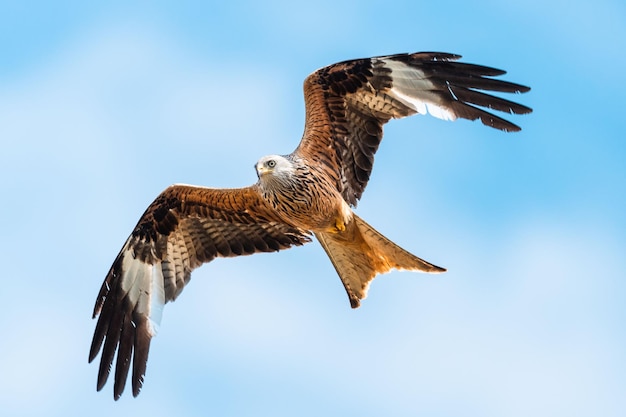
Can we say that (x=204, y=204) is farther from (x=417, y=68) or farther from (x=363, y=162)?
(x=417, y=68)

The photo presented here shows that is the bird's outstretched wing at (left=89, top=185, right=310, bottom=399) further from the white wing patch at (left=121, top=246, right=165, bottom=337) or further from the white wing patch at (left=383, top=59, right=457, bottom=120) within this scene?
the white wing patch at (left=383, top=59, right=457, bottom=120)

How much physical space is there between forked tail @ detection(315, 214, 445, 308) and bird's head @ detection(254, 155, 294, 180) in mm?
1013

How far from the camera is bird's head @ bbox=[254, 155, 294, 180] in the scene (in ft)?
39.9

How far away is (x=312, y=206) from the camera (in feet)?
40.3

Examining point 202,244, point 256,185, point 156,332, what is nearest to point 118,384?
point 156,332

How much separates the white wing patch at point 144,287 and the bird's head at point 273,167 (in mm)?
2410

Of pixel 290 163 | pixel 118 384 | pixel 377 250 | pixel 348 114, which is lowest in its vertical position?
pixel 118 384

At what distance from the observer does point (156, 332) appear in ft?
44.3

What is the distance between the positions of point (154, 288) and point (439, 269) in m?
3.71

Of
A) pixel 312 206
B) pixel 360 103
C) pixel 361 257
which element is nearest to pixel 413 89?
pixel 360 103

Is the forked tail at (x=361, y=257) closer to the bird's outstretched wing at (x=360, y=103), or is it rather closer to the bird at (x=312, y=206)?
the bird at (x=312, y=206)

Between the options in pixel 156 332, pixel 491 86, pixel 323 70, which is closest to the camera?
pixel 491 86

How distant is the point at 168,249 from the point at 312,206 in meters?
2.45

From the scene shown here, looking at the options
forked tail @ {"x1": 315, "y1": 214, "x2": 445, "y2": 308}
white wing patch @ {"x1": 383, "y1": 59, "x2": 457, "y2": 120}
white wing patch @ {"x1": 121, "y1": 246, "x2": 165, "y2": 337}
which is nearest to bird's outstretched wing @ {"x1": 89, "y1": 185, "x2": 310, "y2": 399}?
white wing patch @ {"x1": 121, "y1": 246, "x2": 165, "y2": 337}
